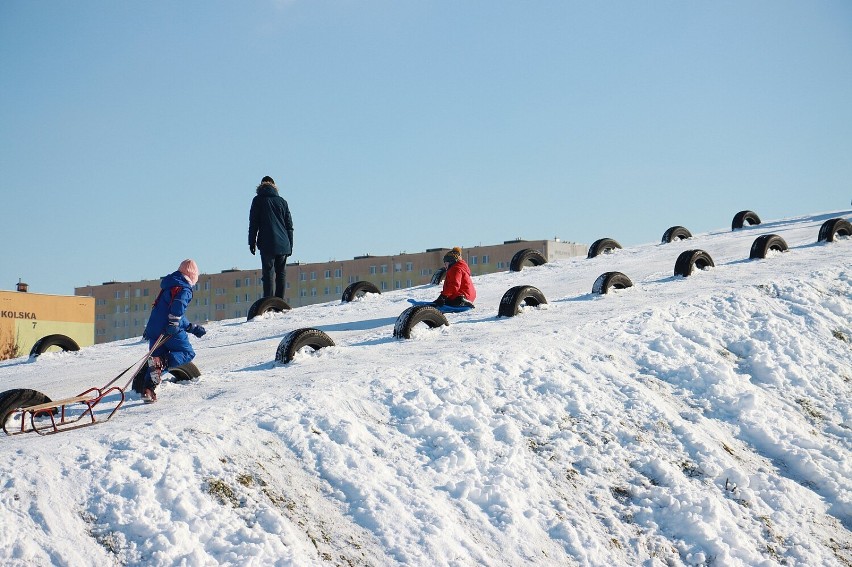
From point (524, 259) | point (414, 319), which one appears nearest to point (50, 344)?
point (414, 319)

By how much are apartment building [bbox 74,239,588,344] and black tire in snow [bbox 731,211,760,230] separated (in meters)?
70.4

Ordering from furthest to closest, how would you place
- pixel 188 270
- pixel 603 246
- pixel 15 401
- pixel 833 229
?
pixel 603 246 < pixel 833 229 < pixel 188 270 < pixel 15 401

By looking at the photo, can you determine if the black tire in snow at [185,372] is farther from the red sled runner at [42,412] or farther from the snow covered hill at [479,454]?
the red sled runner at [42,412]

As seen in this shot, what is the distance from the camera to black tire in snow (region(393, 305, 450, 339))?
9.48 m

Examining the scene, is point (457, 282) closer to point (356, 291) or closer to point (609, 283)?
point (609, 283)

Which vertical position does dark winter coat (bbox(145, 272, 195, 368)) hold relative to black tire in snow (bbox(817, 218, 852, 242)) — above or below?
below

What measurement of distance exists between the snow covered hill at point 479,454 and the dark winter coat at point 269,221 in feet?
13.6

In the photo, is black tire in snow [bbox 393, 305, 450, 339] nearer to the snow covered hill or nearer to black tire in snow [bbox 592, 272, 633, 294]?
the snow covered hill

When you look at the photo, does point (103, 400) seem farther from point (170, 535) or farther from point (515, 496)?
point (515, 496)

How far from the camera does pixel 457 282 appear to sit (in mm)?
11539

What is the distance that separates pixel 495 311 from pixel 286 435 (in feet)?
20.2

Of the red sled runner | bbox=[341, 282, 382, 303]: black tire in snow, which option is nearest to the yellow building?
bbox=[341, 282, 382, 303]: black tire in snow

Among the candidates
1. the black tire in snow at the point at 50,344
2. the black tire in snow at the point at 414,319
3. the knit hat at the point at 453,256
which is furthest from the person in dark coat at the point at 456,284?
the black tire in snow at the point at 50,344

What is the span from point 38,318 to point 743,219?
58421 mm
